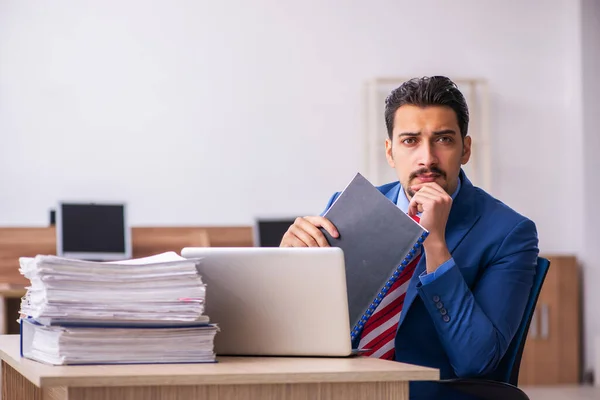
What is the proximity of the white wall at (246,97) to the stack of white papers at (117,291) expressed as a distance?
16.2 feet

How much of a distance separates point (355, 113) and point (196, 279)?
5.28 meters

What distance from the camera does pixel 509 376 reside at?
192 cm

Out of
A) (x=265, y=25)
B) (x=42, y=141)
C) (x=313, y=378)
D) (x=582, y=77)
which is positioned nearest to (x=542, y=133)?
(x=582, y=77)

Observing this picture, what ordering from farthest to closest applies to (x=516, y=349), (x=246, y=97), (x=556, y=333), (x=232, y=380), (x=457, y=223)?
(x=246, y=97)
(x=556, y=333)
(x=457, y=223)
(x=516, y=349)
(x=232, y=380)

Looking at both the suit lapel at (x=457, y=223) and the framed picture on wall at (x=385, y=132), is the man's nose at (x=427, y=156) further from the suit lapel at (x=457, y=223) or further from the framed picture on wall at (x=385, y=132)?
the framed picture on wall at (x=385, y=132)

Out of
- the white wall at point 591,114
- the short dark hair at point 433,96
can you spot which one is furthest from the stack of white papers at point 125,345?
the white wall at point 591,114

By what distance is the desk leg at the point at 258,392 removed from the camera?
4.04 ft

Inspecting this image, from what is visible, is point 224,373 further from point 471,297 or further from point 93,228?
point 93,228

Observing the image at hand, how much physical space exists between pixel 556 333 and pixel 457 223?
4633 millimetres

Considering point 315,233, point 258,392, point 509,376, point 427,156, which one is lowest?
point 509,376

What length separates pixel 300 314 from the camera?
1.47 meters

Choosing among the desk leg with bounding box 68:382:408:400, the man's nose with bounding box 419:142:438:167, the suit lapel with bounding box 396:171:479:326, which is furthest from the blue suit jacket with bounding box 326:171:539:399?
the desk leg with bounding box 68:382:408:400

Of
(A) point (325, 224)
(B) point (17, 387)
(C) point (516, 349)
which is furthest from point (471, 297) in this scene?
(B) point (17, 387)

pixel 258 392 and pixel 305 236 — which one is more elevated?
pixel 305 236
